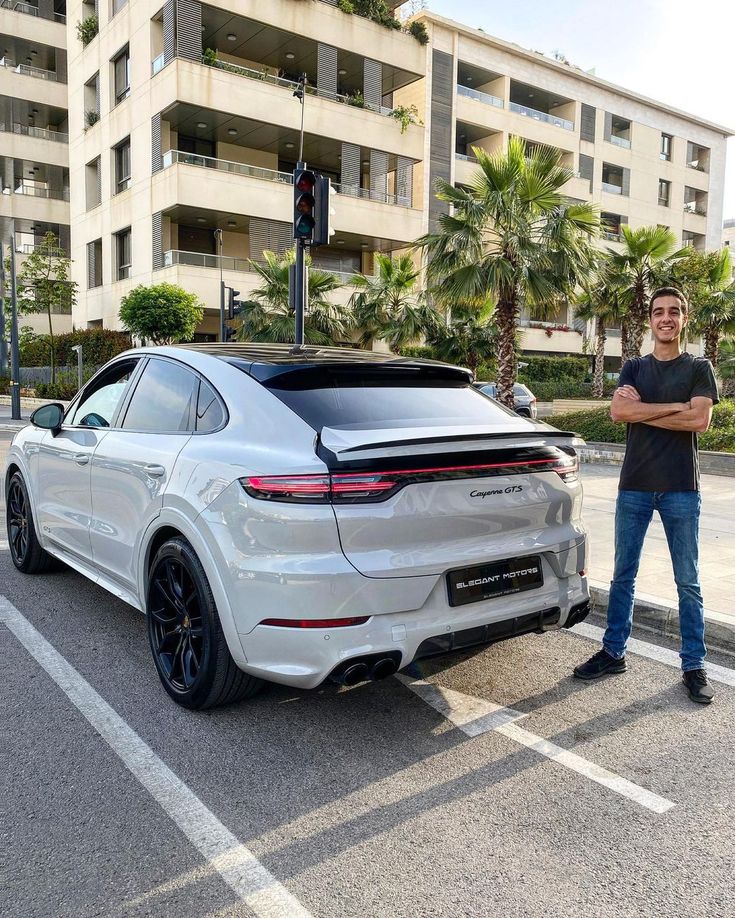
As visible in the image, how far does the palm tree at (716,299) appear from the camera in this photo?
24.2 metres

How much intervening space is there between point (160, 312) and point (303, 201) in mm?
19230

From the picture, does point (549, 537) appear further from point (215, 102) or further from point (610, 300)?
point (215, 102)

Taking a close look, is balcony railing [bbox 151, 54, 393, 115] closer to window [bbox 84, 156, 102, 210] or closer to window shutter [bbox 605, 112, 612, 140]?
window [bbox 84, 156, 102, 210]

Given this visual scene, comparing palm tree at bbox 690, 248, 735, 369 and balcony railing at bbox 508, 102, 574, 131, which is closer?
palm tree at bbox 690, 248, 735, 369

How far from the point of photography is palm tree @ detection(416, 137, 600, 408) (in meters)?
16.0

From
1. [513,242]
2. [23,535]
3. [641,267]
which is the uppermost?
[641,267]

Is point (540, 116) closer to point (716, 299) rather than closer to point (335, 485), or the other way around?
point (716, 299)

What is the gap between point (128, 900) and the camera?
2.22m

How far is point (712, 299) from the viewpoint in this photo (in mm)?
24641

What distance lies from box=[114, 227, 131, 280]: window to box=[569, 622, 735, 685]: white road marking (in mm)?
33319

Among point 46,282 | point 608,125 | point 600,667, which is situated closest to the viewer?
point 600,667

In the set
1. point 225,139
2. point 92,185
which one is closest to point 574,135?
point 225,139

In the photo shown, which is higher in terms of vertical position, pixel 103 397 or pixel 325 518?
pixel 103 397

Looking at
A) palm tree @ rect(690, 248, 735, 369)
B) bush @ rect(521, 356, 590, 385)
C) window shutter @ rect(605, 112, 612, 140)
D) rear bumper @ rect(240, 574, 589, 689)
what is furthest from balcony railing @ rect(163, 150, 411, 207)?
rear bumper @ rect(240, 574, 589, 689)
